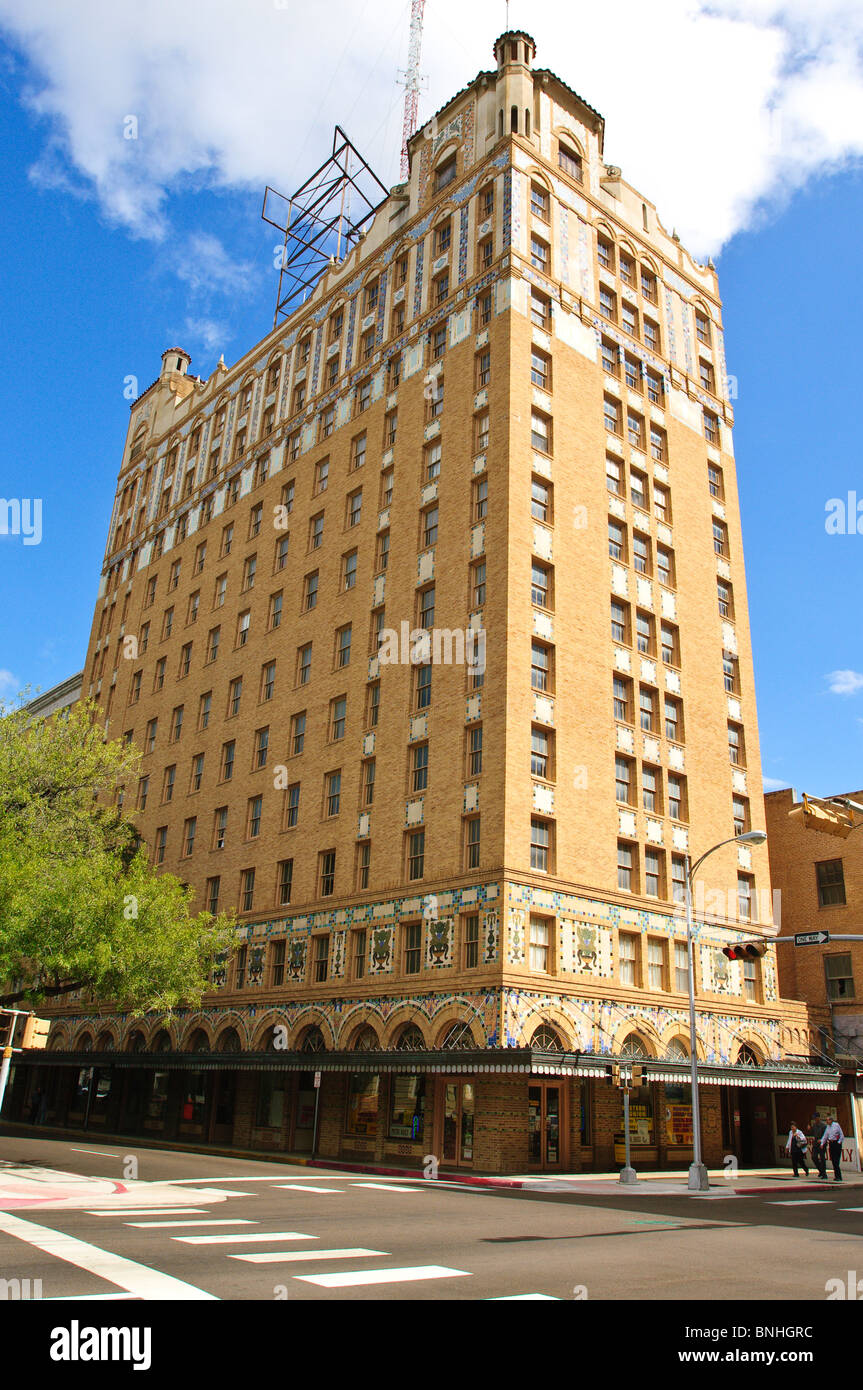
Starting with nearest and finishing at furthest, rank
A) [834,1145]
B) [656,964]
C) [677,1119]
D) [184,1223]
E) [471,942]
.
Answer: [184,1223] → [834,1145] → [471,942] → [677,1119] → [656,964]

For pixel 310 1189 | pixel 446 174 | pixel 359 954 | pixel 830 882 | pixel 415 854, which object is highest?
pixel 446 174

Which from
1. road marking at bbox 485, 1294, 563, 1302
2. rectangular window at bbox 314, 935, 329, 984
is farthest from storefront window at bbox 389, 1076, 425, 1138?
road marking at bbox 485, 1294, 563, 1302

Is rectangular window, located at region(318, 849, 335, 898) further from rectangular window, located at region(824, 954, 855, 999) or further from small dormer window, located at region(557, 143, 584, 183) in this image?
small dormer window, located at region(557, 143, 584, 183)

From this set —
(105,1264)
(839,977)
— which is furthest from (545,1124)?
(105,1264)

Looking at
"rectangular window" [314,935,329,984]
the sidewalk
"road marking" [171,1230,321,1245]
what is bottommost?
the sidewalk

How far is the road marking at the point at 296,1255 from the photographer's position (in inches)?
445

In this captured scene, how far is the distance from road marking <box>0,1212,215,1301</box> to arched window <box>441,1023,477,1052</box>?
18259 millimetres

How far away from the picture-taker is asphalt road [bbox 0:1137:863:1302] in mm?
9727

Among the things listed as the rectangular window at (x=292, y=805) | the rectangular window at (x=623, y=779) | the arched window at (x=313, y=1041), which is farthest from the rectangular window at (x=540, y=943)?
the rectangular window at (x=292, y=805)

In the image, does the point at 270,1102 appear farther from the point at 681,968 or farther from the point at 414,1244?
the point at 414,1244

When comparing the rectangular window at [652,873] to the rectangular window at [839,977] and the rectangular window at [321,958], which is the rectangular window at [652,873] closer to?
the rectangular window at [321,958]

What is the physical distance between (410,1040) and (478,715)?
1077cm

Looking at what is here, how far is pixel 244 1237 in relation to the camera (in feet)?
43.7
